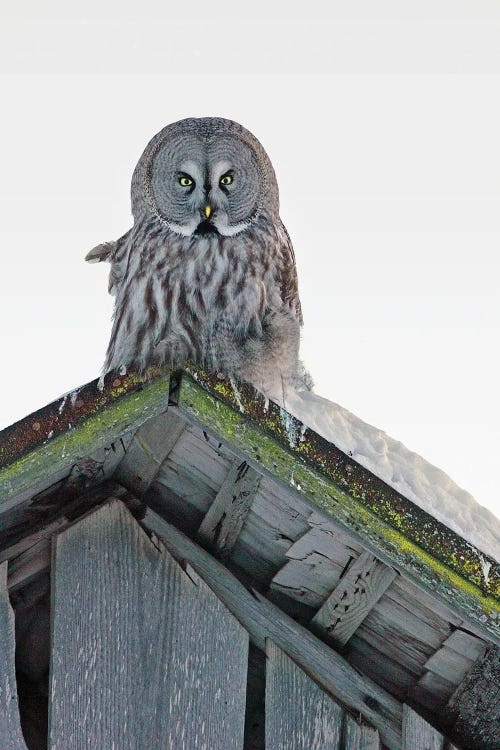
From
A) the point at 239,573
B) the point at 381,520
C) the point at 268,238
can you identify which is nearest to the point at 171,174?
the point at 268,238

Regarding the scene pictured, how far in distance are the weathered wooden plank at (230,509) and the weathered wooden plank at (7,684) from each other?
21.6 inches

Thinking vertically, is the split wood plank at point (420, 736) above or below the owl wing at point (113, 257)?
below

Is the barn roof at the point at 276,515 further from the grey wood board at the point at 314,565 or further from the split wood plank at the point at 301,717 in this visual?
the split wood plank at the point at 301,717

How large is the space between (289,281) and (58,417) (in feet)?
7.58

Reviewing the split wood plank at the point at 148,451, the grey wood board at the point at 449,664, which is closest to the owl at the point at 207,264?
the split wood plank at the point at 148,451

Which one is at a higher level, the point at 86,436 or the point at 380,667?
the point at 86,436

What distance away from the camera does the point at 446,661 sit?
7.57 feet

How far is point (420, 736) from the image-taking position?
224 cm

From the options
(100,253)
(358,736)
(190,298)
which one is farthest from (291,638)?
(100,253)

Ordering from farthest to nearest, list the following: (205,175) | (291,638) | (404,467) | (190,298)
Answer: (404,467), (205,175), (190,298), (291,638)

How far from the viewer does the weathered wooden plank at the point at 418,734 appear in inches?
87.7

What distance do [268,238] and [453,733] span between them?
8.26 feet

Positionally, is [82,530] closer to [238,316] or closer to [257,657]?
[257,657]

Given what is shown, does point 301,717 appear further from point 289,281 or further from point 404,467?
point 404,467
